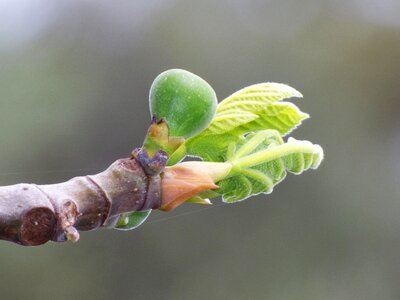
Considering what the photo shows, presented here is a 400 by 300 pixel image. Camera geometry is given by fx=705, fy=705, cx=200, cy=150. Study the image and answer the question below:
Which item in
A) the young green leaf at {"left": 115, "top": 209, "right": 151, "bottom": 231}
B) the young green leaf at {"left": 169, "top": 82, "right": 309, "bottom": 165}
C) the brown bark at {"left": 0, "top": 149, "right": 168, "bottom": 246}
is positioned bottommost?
the young green leaf at {"left": 115, "top": 209, "right": 151, "bottom": 231}

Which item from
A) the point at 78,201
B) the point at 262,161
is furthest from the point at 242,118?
the point at 78,201

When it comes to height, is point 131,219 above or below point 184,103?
below

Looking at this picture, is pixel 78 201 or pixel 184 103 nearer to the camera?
pixel 78 201

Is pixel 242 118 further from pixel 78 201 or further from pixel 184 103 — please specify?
pixel 78 201

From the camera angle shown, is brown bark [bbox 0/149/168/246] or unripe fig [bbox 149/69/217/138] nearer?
Result: brown bark [bbox 0/149/168/246]

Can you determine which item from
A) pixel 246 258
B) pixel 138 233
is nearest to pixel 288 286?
pixel 246 258
